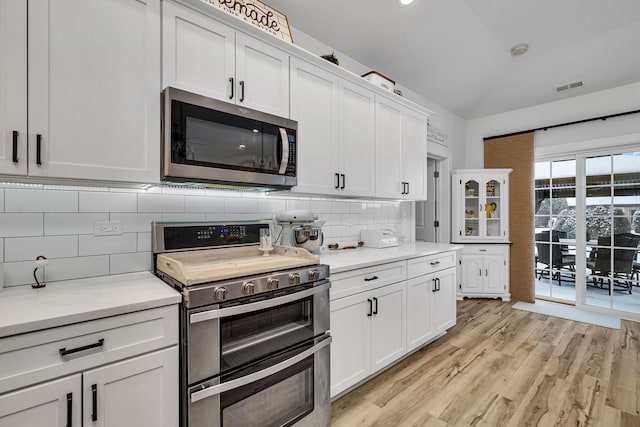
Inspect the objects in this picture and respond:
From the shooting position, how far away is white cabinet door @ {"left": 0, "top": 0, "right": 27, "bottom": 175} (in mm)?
1176

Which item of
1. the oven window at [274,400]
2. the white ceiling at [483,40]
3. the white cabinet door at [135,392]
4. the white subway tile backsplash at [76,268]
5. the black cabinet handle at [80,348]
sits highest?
the white ceiling at [483,40]

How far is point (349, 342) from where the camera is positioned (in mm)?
2004

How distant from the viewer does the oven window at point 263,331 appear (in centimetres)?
141

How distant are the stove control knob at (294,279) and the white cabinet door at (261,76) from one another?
1.06 m

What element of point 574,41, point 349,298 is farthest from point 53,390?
point 574,41

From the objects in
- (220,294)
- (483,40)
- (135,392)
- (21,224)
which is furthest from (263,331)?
(483,40)

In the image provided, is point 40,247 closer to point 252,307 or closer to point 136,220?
point 136,220

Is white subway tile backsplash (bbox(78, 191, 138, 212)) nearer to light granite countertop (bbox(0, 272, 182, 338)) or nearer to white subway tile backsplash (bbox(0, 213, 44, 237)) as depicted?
white subway tile backsplash (bbox(0, 213, 44, 237))

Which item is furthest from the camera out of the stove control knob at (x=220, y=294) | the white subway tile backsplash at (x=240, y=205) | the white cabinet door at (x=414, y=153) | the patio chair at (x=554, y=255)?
the patio chair at (x=554, y=255)

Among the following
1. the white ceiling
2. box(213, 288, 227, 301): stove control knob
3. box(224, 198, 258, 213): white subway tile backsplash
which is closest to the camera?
box(213, 288, 227, 301): stove control knob

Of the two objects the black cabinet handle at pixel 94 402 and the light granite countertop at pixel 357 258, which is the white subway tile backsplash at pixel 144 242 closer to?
the black cabinet handle at pixel 94 402

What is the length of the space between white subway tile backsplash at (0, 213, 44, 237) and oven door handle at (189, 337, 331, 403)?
3.62 feet

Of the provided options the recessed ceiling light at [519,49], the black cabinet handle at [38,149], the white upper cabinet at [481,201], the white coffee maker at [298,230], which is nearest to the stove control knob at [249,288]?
the white coffee maker at [298,230]

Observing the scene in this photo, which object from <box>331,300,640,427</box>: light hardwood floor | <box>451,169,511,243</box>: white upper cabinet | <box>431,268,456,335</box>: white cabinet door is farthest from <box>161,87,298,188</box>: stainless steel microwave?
<box>451,169,511,243</box>: white upper cabinet
